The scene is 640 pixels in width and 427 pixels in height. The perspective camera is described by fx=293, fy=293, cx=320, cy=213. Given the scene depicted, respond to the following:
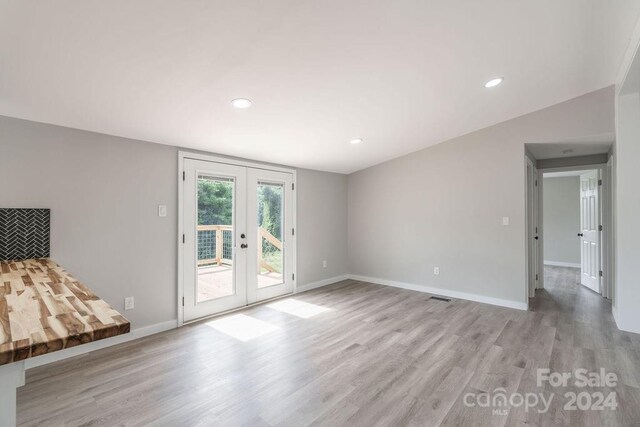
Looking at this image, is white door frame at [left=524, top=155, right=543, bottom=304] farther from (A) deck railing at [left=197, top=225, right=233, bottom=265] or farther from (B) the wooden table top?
(B) the wooden table top

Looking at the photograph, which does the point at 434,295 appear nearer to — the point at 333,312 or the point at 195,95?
the point at 333,312

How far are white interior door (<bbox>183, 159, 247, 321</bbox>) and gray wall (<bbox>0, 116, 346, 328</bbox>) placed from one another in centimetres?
18

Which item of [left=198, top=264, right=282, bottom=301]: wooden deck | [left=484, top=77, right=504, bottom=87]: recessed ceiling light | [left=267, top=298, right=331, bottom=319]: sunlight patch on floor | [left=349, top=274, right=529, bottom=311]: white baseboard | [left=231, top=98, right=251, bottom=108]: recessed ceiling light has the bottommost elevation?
[left=267, top=298, right=331, bottom=319]: sunlight patch on floor

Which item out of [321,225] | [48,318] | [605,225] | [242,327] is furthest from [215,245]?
[605,225]

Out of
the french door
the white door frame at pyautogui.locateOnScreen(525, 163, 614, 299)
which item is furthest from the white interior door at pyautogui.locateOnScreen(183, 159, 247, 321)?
the white door frame at pyautogui.locateOnScreen(525, 163, 614, 299)

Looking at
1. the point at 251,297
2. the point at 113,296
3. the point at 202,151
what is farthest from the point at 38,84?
the point at 251,297

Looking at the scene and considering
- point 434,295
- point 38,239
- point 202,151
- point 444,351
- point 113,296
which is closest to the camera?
point 38,239

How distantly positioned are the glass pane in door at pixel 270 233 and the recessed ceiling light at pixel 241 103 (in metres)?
1.76

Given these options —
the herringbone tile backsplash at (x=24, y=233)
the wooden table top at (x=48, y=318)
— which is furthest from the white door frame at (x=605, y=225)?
the herringbone tile backsplash at (x=24, y=233)

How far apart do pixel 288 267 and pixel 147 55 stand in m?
3.53

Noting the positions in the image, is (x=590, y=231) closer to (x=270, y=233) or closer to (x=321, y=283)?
(x=321, y=283)

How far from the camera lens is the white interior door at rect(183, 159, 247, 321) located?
11.6 feet

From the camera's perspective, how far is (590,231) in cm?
485

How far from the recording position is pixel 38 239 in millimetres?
2502
